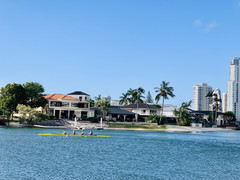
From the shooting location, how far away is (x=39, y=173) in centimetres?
3247

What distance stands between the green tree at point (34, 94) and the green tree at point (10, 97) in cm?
542

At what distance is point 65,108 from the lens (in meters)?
114

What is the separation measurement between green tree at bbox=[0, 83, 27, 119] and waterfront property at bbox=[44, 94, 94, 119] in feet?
54.3

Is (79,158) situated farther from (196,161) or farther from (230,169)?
(230,169)

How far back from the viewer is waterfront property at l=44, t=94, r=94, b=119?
11452 cm

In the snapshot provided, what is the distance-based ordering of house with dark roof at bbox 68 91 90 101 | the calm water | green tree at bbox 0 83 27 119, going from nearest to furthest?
1. the calm water
2. green tree at bbox 0 83 27 119
3. house with dark roof at bbox 68 91 90 101

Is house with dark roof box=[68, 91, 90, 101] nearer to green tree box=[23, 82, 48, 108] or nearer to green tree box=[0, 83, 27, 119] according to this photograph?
green tree box=[23, 82, 48, 108]

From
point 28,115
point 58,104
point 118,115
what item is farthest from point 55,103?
point 118,115

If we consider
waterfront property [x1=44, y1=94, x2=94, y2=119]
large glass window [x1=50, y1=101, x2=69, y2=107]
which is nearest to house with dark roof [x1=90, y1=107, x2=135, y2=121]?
waterfront property [x1=44, y1=94, x2=94, y2=119]

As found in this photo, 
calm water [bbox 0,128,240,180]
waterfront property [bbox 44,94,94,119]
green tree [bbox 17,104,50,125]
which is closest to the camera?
calm water [bbox 0,128,240,180]

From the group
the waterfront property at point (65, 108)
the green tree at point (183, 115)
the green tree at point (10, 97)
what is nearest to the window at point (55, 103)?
the waterfront property at point (65, 108)

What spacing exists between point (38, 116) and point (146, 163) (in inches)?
2308

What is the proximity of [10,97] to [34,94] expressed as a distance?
34.2 feet

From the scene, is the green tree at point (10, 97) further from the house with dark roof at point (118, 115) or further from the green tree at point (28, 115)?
the house with dark roof at point (118, 115)
